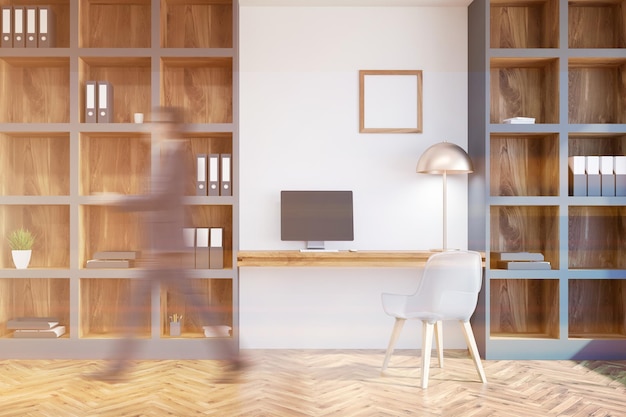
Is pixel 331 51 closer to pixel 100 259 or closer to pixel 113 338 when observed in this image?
pixel 100 259

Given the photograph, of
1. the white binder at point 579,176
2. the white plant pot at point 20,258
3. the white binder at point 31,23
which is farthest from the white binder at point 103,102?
the white binder at point 579,176

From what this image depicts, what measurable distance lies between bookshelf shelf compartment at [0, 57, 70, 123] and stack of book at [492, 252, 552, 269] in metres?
3.60

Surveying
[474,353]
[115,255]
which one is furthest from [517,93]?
[115,255]

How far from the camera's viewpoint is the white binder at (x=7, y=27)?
153 inches

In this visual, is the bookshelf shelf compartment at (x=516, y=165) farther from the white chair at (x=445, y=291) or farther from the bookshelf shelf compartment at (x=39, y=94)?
the bookshelf shelf compartment at (x=39, y=94)

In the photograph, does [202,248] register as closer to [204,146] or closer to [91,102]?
[204,146]

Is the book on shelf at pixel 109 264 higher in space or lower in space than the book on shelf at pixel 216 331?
higher

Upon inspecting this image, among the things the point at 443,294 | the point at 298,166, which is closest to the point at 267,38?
the point at 298,166

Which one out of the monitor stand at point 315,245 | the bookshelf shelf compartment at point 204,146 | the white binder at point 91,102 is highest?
the white binder at point 91,102

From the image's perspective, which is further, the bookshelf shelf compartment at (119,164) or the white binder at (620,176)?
the bookshelf shelf compartment at (119,164)

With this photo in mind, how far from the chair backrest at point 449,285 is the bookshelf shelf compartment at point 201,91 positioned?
207cm

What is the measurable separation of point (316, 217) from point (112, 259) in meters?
1.57

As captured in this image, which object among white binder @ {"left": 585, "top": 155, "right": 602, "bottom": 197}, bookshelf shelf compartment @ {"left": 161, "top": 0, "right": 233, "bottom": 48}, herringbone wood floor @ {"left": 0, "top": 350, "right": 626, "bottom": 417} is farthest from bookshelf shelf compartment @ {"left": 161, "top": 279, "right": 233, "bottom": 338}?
white binder @ {"left": 585, "top": 155, "right": 602, "bottom": 197}

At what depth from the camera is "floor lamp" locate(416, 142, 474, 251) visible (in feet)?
12.6
